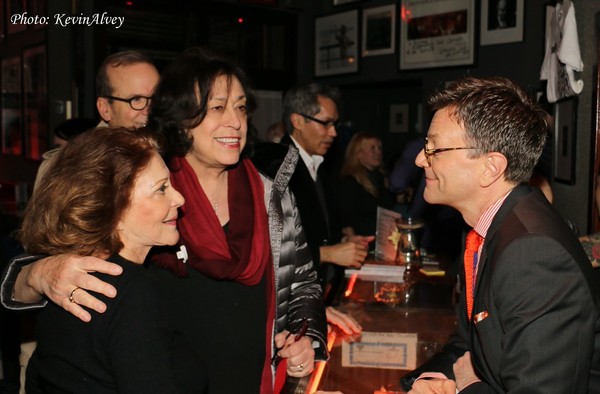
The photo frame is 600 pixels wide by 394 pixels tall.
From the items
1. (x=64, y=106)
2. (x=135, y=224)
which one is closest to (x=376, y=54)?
(x=64, y=106)

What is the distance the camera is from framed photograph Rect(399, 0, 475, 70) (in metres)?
6.51

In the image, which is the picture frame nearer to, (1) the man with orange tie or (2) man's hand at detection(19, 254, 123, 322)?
(2) man's hand at detection(19, 254, 123, 322)

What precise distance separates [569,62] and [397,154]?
178 inches

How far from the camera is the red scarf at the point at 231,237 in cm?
189

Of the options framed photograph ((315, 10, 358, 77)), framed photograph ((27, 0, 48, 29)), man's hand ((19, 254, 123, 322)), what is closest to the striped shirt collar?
man's hand ((19, 254, 123, 322))

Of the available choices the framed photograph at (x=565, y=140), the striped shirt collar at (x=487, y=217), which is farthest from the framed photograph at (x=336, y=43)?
the striped shirt collar at (x=487, y=217)

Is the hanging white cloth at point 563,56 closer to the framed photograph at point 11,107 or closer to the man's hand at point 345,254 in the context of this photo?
the man's hand at point 345,254

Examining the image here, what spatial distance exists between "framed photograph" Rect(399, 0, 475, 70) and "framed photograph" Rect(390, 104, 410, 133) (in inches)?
29.3

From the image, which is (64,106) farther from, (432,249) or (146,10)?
(432,249)

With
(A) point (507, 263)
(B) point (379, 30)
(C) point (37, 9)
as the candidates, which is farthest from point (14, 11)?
(A) point (507, 263)

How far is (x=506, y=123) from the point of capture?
1575 mm

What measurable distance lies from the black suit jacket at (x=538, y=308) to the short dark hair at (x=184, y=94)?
3.54 ft

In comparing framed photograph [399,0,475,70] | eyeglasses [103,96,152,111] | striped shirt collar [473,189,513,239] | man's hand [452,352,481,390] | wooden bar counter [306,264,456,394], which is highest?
framed photograph [399,0,475,70]

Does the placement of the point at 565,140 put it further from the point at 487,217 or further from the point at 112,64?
the point at 112,64
